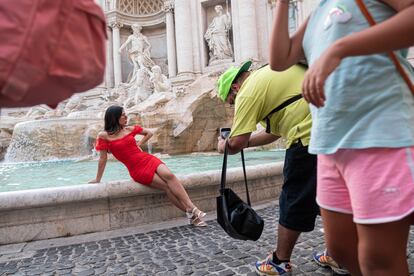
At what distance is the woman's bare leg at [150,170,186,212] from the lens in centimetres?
392

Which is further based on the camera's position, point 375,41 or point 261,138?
point 261,138

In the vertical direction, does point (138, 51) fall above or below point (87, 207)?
above

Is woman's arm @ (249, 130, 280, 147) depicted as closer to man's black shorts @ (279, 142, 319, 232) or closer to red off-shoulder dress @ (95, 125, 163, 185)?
man's black shorts @ (279, 142, 319, 232)

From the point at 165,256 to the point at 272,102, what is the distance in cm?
158

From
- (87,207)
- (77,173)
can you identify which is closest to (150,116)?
(77,173)

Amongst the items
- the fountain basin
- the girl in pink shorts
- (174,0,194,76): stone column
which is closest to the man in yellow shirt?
the girl in pink shorts

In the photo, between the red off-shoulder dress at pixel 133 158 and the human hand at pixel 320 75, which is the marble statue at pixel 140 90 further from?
the human hand at pixel 320 75

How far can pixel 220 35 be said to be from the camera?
1894 centimetres

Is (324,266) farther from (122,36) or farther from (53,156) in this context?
(122,36)

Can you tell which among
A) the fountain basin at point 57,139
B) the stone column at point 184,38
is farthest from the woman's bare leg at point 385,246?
Result: the stone column at point 184,38

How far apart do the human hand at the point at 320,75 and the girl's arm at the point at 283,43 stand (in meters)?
0.40

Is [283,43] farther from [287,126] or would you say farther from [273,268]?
[273,268]

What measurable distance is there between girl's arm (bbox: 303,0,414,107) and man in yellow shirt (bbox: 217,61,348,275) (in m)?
1.02

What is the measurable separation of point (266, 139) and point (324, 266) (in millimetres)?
962
